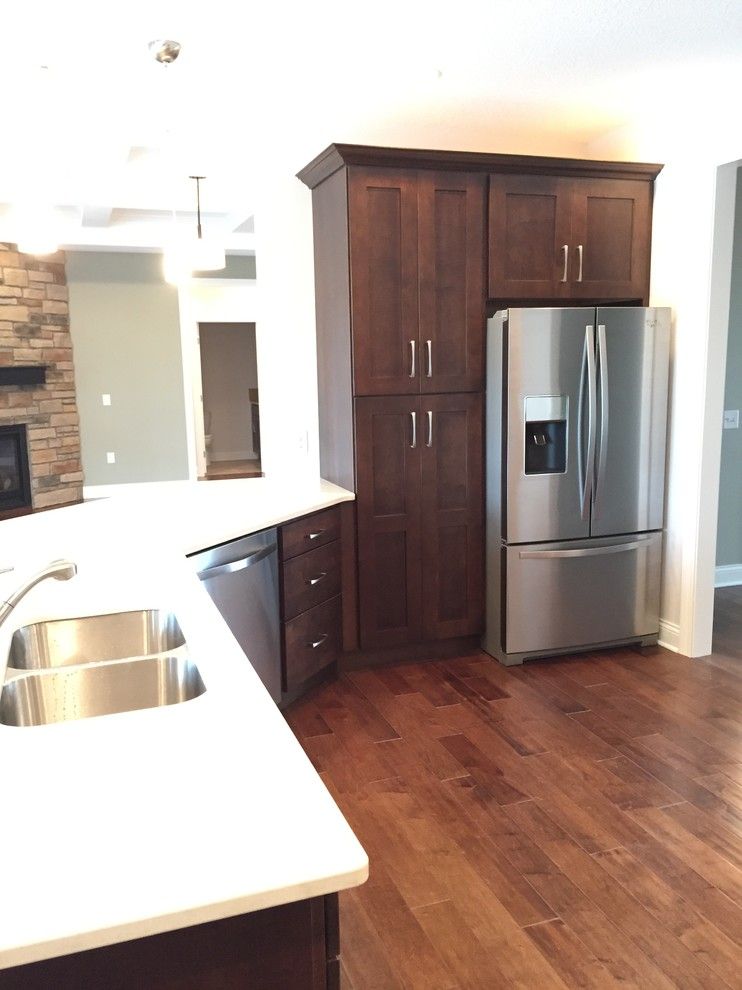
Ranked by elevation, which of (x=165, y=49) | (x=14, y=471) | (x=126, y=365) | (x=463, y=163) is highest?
(x=165, y=49)

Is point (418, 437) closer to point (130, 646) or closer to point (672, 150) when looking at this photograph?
point (672, 150)

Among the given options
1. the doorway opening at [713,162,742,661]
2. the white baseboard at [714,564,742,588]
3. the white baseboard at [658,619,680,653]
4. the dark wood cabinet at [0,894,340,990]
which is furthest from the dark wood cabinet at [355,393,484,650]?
the dark wood cabinet at [0,894,340,990]

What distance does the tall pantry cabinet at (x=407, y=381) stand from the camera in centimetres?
360

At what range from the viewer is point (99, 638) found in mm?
1957

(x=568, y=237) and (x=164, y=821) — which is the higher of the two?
(x=568, y=237)

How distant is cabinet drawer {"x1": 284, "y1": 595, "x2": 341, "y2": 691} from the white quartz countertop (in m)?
1.70

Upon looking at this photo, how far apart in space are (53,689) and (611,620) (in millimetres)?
2954

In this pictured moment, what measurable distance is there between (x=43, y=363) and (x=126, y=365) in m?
0.88

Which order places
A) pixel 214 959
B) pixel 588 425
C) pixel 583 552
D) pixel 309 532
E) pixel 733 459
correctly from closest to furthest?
pixel 214 959, pixel 309 532, pixel 588 425, pixel 583 552, pixel 733 459

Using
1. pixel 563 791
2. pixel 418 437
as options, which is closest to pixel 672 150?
pixel 418 437

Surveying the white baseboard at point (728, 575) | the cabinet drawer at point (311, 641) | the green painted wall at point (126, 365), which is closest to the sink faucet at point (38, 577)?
the cabinet drawer at point (311, 641)

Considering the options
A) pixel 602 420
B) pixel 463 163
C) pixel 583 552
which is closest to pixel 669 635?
pixel 583 552

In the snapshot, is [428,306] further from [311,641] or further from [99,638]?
[99,638]

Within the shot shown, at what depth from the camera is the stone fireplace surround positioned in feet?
23.1
